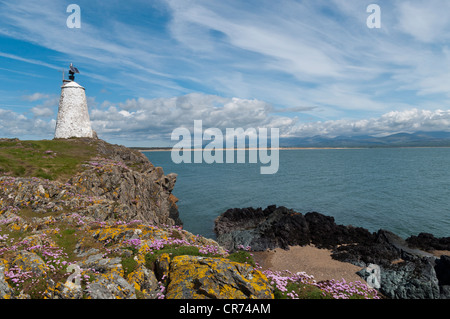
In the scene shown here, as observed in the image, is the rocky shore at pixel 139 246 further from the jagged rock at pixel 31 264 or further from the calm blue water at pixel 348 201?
the calm blue water at pixel 348 201

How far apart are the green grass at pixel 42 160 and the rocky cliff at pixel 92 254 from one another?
11.6 inches

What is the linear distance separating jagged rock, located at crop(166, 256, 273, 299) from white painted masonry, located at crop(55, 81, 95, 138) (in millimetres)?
57410

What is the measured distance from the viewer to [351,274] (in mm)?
23109

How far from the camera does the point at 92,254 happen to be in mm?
13297

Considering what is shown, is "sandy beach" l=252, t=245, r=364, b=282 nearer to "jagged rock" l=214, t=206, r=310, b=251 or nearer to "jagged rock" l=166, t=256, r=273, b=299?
"jagged rock" l=214, t=206, r=310, b=251

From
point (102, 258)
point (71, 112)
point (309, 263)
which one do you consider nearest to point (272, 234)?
point (309, 263)

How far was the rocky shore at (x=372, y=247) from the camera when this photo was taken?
20.2 metres

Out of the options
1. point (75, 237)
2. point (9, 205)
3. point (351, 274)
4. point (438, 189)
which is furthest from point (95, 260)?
point (438, 189)

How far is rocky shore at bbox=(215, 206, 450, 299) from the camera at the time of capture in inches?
796

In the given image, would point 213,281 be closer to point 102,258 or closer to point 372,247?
point 102,258

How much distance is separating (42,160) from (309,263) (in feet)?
125

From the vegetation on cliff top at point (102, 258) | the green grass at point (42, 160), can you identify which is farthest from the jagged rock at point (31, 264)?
the green grass at point (42, 160)

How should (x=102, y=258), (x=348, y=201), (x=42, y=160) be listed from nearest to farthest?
(x=102, y=258)
(x=42, y=160)
(x=348, y=201)
